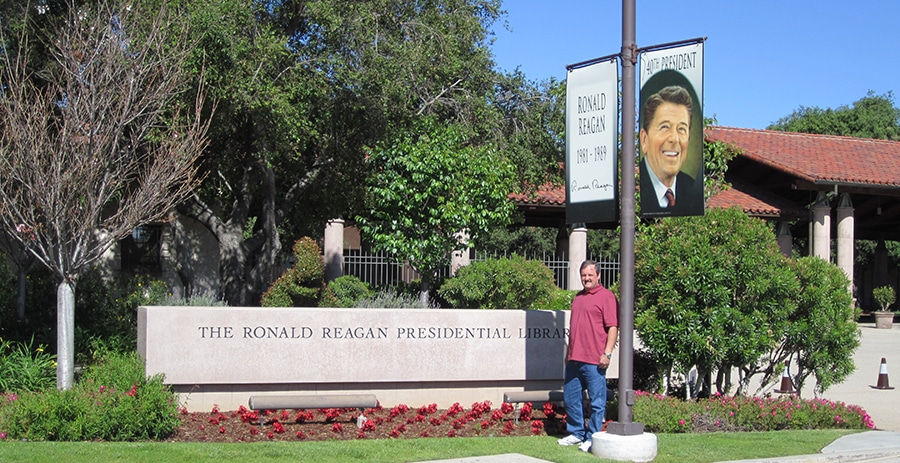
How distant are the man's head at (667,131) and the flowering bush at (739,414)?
2.84 metres

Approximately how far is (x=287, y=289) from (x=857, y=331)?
7110mm

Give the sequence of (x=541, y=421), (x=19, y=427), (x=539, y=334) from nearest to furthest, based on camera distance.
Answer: (x=19, y=427), (x=541, y=421), (x=539, y=334)

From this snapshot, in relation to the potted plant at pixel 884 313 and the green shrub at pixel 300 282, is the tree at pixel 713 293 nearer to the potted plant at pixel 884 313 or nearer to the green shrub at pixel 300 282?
the green shrub at pixel 300 282

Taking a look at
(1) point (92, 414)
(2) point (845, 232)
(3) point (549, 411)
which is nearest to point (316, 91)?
(3) point (549, 411)

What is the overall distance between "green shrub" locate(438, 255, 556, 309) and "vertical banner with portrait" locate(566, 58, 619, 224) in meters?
A: 6.62

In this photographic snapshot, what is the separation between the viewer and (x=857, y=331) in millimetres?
11844

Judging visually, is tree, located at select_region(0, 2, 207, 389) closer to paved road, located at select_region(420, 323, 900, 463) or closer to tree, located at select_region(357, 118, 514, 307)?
paved road, located at select_region(420, 323, 900, 463)

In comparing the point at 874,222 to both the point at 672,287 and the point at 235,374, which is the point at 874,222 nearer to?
the point at 672,287

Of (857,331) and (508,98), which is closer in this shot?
(857,331)

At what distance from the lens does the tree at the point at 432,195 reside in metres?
14.9

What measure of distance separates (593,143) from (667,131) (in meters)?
0.70

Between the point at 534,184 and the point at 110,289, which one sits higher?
the point at 534,184

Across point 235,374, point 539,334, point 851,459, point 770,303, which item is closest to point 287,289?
point 235,374

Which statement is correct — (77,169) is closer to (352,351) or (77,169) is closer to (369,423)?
(352,351)
